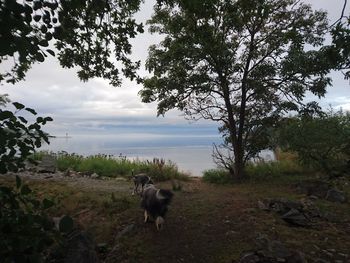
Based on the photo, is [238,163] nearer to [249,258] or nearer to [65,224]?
[249,258]

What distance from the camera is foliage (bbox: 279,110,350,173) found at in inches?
407

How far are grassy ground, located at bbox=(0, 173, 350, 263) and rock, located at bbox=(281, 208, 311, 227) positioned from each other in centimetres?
14

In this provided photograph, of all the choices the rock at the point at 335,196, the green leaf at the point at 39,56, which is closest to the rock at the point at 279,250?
the rock at the point at 335,196

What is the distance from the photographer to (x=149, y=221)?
7.05m

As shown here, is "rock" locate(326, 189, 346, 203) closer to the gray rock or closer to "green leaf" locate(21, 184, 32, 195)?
the gray rock

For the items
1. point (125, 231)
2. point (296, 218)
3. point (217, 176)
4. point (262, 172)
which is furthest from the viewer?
point (262, 172)

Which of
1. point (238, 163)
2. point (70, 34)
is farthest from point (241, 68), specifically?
point (70, 34)

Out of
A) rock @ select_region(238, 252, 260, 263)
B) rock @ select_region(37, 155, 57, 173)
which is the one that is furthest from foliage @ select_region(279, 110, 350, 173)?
rock @ select_region(37, 155, 57, 173)

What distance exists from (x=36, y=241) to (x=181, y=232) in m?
4.98

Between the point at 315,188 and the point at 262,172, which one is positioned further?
the point at 262,172

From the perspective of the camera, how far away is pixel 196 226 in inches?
272

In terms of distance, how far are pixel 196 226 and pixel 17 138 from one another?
16.7 feet

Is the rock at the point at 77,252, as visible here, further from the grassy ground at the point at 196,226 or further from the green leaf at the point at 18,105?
the green leaf at the point at 18,105

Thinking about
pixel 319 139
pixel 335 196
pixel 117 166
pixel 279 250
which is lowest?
pixel 279 250
